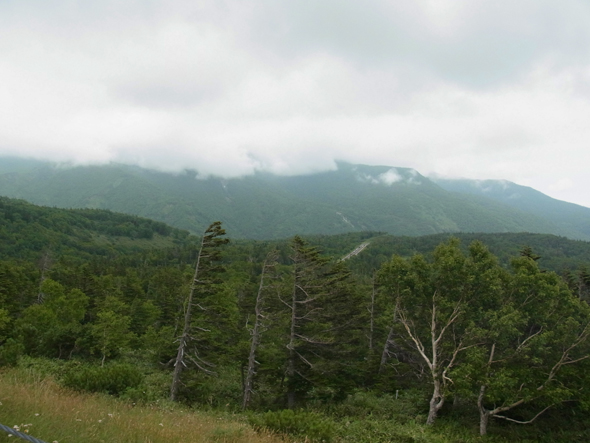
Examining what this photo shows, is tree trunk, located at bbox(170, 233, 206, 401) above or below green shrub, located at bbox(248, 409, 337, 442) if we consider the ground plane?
below

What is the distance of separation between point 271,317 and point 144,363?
28.3 metres

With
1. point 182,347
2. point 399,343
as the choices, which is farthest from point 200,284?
point 399,343

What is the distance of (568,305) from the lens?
64.6ft

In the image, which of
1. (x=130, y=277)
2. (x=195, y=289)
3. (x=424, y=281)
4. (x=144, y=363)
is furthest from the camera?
(x=130, y=277)

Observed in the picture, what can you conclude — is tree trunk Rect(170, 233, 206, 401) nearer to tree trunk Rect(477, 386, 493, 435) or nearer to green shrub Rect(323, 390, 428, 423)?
green shrub Rect(323, 390, 428, 423)

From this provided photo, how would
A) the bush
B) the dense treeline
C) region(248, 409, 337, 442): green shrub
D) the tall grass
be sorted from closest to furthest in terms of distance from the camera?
the tall grass < region(248, 409, 337, 442): green shrub < the bush < the dense treeline

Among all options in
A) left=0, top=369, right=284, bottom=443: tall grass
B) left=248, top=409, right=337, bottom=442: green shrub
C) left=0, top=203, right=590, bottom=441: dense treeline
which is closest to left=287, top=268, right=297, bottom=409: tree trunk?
left=0, top=203, right=590, bottom=441: dense treeline

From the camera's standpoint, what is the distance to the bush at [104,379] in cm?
1252

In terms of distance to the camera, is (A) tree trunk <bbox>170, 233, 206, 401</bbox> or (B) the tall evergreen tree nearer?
(A) tree trunk <bbox>170, 233, 206, 401</bbox>

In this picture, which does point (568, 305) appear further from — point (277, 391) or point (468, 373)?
point (277, 391)

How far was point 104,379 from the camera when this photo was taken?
13.3 m

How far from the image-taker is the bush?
12523 mm

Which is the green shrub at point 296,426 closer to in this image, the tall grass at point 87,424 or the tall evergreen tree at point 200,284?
the tall grass at point 87,424

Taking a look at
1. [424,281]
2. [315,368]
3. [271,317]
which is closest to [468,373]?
[424,281]
